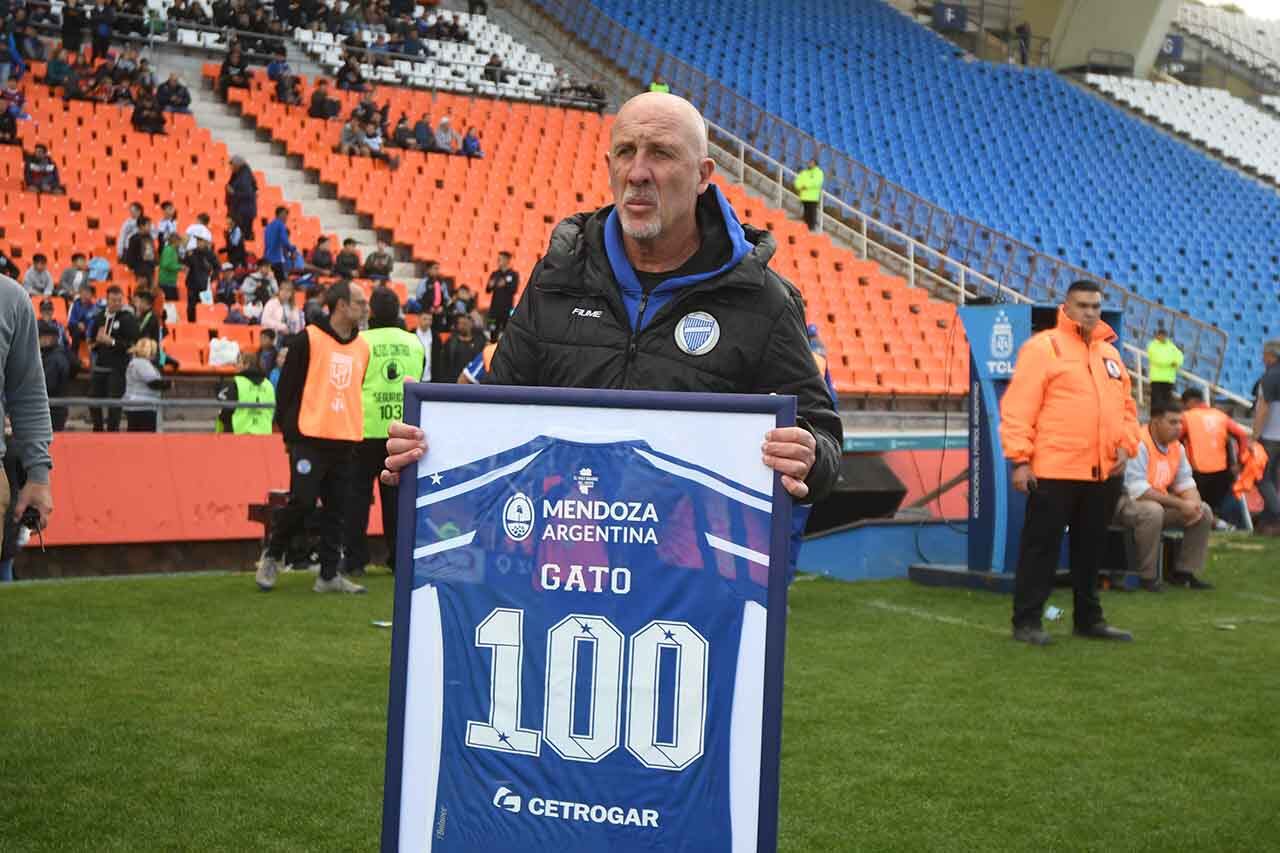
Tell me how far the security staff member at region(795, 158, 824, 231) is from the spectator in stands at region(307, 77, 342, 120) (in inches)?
311

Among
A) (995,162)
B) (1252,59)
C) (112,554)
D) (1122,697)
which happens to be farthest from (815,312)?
(1252,59)

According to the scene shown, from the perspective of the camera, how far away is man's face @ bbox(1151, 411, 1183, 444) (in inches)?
500

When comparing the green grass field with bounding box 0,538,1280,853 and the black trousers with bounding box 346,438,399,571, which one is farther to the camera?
the black trousers with bounding box 346,438,399,571

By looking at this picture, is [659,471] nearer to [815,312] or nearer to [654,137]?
[654,137]

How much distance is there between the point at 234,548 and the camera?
12.3 m

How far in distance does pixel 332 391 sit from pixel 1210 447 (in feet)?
30.7

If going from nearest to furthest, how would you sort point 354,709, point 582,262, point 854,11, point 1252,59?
1. point 582,262
2. point 354,709
3. point 854,11
4. point 1252,59

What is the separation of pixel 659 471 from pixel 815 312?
20.6 meters

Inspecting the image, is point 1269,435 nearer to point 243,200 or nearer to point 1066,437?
point 1066,437

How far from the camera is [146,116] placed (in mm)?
22359

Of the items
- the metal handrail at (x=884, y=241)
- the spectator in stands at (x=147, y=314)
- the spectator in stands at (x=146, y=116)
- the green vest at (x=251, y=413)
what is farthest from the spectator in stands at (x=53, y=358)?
the metal handrail at (x=884, y=241)

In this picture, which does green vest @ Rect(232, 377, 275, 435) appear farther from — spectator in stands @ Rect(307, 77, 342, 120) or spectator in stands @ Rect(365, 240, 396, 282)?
spectator in stands @ Rect(307, 77, 342, 120)

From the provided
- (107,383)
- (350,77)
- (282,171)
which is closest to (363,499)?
(107,383)

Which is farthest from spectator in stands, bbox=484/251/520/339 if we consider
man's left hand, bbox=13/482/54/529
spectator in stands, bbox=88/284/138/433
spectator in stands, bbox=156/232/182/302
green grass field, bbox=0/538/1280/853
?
man's left hand, bbox=13/482/54/529
